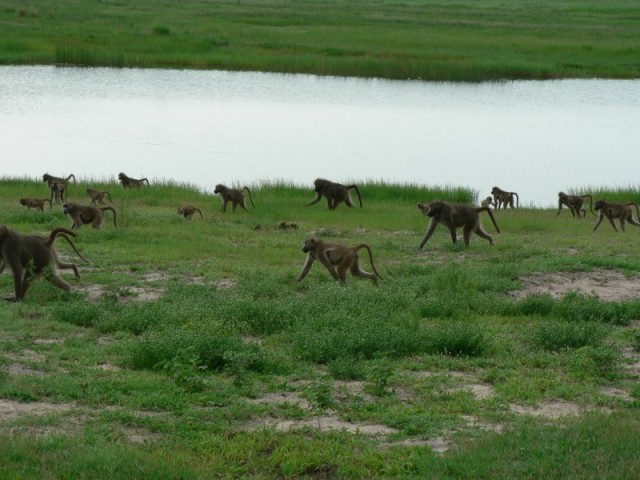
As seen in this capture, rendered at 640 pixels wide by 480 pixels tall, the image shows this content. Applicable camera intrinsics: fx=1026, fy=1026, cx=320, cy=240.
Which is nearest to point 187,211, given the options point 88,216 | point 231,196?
point 231,196

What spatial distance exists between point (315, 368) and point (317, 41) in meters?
50.4

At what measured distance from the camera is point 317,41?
58.6 meters

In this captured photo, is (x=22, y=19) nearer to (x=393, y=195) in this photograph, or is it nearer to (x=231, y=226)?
(x=393, y=195)

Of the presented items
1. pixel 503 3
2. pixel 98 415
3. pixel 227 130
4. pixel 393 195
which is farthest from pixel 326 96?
pixel 503 3

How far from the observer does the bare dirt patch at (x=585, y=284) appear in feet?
45.6

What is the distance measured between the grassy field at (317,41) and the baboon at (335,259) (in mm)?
37773

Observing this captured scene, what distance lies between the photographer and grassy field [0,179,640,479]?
711cm

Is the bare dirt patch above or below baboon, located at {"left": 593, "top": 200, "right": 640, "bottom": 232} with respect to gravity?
below

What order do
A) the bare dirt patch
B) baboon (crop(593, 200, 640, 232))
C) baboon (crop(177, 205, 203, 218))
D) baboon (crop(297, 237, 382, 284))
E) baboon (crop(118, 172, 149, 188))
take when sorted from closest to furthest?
the bare dirt patch, baboon (crop(297, 237, 382, 284)), baboon (crop(177, 205, 203, 218)), baboon (crop(593, 200, 640, 232)), baboon (crop(118, 172, 149, 188))

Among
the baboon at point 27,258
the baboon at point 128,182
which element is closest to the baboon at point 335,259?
the baboon at point 27,258

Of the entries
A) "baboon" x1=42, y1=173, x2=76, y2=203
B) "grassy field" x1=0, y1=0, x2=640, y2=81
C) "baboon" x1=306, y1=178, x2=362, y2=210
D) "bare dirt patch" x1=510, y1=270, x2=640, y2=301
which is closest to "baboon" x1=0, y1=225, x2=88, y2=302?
"bare dirt patch" x1=510, y1=270, x2=640, y2=301

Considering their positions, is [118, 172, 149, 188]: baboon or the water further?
the water

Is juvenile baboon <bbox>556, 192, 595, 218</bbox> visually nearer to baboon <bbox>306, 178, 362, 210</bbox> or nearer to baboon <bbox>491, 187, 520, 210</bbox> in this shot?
baboon <bbox>491, 187, 520, 210</bbox>

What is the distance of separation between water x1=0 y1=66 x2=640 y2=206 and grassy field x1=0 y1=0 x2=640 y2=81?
61.2 inches
